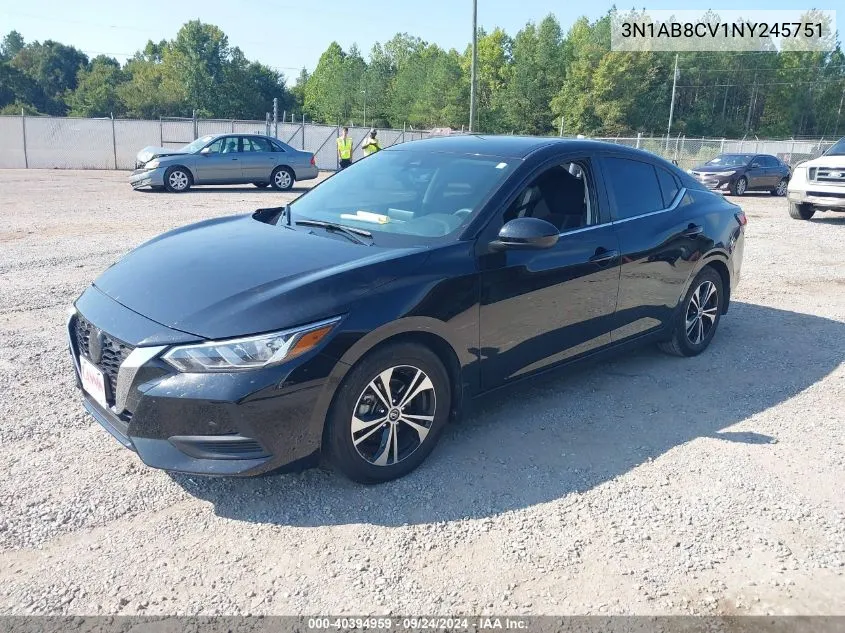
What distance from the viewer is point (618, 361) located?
541 centimetres

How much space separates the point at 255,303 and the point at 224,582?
3.83ft

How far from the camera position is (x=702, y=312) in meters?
5.52

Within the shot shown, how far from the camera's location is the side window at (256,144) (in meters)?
18.0

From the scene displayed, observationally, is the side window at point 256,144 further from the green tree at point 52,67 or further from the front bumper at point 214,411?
the green tree at point 52,67

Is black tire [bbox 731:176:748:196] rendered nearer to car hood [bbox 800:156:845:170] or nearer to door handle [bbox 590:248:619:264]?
car hood [bbox 800:156:845:170]

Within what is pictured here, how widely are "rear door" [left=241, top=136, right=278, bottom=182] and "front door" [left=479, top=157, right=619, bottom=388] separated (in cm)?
1500

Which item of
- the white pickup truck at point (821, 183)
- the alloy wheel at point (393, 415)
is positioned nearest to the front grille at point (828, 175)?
the white pickup truck at point (821, 183)

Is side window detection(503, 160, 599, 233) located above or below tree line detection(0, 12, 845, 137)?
below

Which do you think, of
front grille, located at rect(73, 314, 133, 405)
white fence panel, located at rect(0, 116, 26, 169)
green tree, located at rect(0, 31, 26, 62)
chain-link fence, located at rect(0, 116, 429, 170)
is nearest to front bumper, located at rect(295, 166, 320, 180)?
chain-link fence, located at rect(0, 116, 429, 170)

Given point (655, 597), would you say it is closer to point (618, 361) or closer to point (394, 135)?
point (618, 361)

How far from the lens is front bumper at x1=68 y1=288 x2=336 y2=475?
2.86 meters

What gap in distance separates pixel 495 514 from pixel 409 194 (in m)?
2.03

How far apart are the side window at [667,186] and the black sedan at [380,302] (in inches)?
0.7

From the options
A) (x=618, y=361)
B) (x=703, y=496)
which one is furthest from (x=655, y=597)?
(x=618, y=361)
